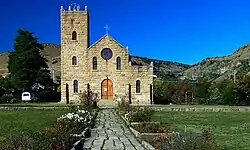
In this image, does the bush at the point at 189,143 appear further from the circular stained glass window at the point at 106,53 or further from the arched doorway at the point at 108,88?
the circular stained glass window at the point at 106,53

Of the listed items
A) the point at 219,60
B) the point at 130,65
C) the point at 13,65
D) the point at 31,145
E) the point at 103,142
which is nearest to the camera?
the point at 31,145

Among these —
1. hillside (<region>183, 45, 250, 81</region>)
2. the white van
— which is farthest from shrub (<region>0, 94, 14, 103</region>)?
hillside (<region>183, 45, 250, 81</region>)

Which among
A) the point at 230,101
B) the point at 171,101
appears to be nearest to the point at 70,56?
the point at 171,101

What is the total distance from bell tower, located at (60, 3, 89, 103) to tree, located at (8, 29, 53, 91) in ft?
17.7

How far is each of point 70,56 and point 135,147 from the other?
43761 millimetres

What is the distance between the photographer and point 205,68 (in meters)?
136

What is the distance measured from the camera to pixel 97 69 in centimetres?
5653

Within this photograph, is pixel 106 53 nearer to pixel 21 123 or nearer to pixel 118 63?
→ pixel 118 63

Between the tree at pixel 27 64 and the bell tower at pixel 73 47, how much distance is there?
17.7ft

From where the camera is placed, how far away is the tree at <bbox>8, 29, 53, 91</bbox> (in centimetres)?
5906

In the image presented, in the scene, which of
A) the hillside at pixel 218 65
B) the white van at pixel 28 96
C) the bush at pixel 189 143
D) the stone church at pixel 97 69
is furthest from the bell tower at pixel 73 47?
the hillside at pixel 218 65

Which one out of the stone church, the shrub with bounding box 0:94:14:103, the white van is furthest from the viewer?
the white van

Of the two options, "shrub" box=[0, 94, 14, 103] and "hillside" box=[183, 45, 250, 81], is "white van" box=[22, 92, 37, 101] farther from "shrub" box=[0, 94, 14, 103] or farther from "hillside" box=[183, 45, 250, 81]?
"hillside" box=[183, 45, 250, 81]

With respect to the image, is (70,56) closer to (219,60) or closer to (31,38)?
(31,38)
